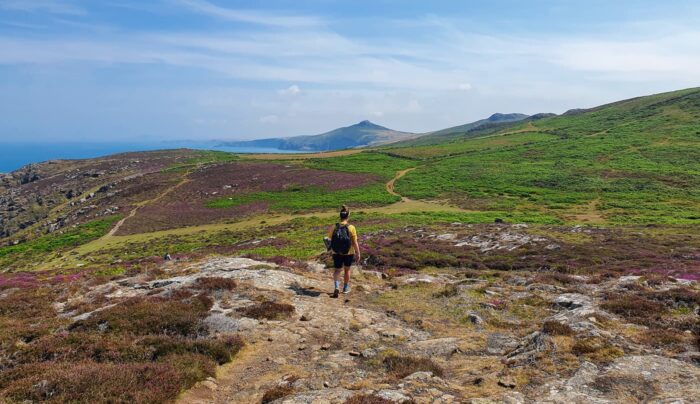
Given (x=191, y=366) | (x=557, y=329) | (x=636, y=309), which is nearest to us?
(x=191, y=366)

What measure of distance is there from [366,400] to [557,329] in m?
6.71

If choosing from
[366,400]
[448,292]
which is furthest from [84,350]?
[448,292]

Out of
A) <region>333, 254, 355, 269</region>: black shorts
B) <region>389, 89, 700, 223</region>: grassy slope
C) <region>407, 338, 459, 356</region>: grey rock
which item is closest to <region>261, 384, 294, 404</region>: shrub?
<region>407, 338, 459, 356</region>: grey rock

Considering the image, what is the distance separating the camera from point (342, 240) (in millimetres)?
16000

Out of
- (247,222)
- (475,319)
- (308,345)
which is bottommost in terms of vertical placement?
(247,222)

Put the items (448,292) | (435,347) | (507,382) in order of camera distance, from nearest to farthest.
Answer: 1. (507,382)
2. (435,347)
3. (448,292)

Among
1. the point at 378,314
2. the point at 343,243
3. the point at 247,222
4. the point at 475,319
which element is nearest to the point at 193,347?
Answer: the point at 378,314

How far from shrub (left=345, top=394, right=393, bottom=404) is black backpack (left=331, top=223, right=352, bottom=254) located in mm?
8565

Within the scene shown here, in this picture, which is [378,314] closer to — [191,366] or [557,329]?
[557,329]

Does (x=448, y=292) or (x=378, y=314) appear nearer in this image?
(x=378, y=314)

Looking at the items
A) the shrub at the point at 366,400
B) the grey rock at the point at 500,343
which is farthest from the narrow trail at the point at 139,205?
the shrub at the point at 366,400

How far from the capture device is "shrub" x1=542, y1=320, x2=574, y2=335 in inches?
423

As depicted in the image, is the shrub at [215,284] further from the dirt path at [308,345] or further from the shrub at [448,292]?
the shrub at [448,292]

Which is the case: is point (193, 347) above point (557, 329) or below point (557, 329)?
below
